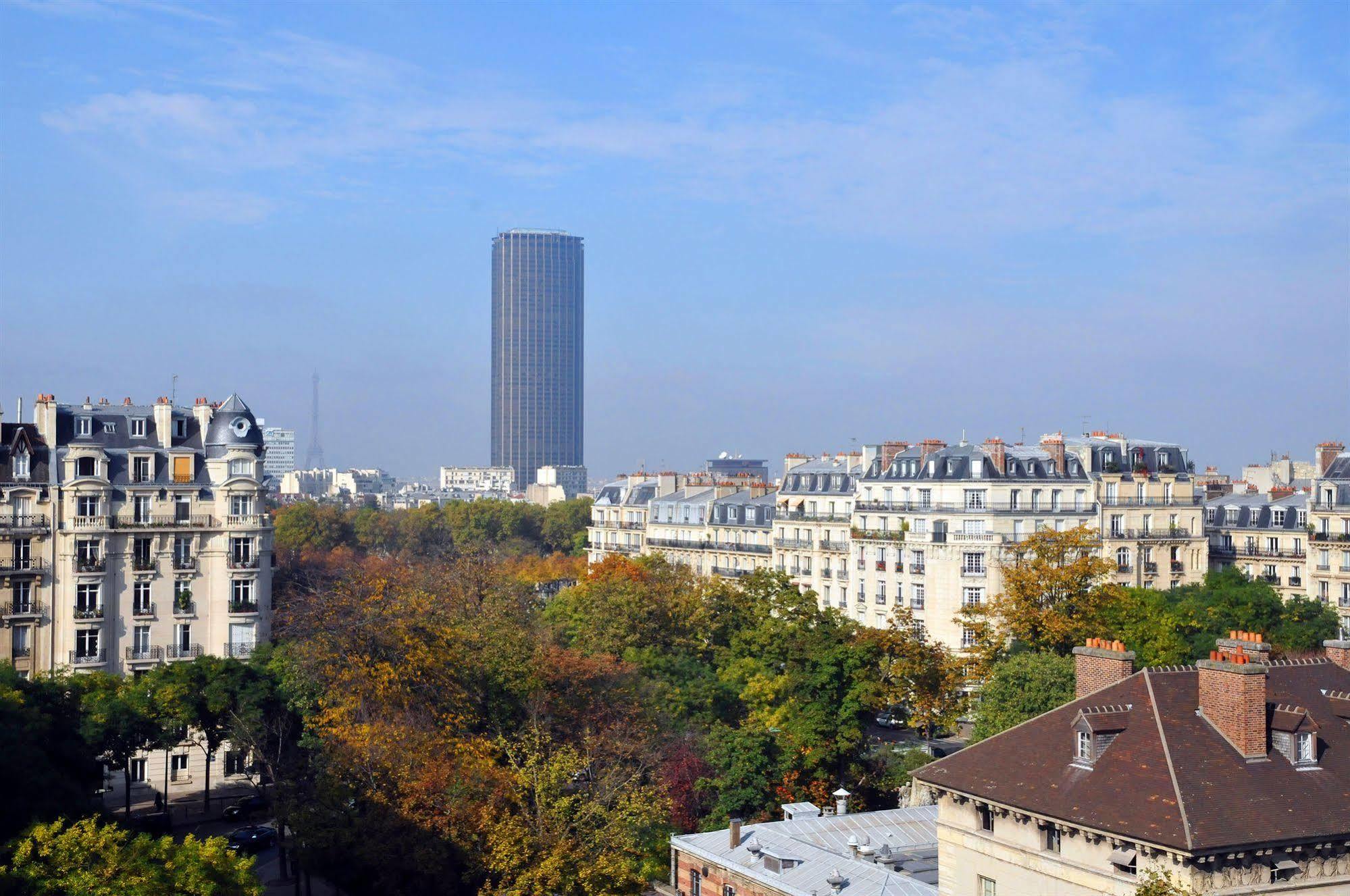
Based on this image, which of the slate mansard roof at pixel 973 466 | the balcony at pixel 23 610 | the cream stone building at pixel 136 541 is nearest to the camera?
the balcony at pixel 23 610

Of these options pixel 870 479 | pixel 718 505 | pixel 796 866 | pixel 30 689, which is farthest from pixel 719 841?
pixel 718 505

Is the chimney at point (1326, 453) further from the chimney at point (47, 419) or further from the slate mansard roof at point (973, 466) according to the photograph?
the chimney at point (47, 419)

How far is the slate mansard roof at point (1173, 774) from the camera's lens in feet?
78.9

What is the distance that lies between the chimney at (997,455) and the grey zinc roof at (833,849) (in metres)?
33.4

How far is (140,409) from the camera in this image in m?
56.8

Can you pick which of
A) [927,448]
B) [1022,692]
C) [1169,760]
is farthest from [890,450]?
[1169,760]

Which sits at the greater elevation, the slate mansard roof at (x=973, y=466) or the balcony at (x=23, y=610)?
the slate mansard roof at (x=973, y=466)

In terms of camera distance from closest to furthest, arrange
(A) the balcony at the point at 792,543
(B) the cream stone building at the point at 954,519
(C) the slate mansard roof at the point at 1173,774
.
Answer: (C) the slate mansard roof at the point at 1173,774 < (B) the cream stone building at the point at 954,519 < (A) the balcony at the point at 792,543

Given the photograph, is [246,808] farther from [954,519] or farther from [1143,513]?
[1143,513]

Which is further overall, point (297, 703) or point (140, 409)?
point (140, 409)

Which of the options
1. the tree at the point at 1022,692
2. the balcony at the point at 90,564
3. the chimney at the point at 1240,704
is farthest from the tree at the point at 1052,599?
the balcony at the point at 90,564

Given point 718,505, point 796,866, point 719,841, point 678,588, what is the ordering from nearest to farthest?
1. point 796,866
2. point 719,841
3. point 678,588
4. point 718,505

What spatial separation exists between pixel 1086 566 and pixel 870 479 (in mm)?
18894

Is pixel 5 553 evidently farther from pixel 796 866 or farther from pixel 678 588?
pixel 796 866
